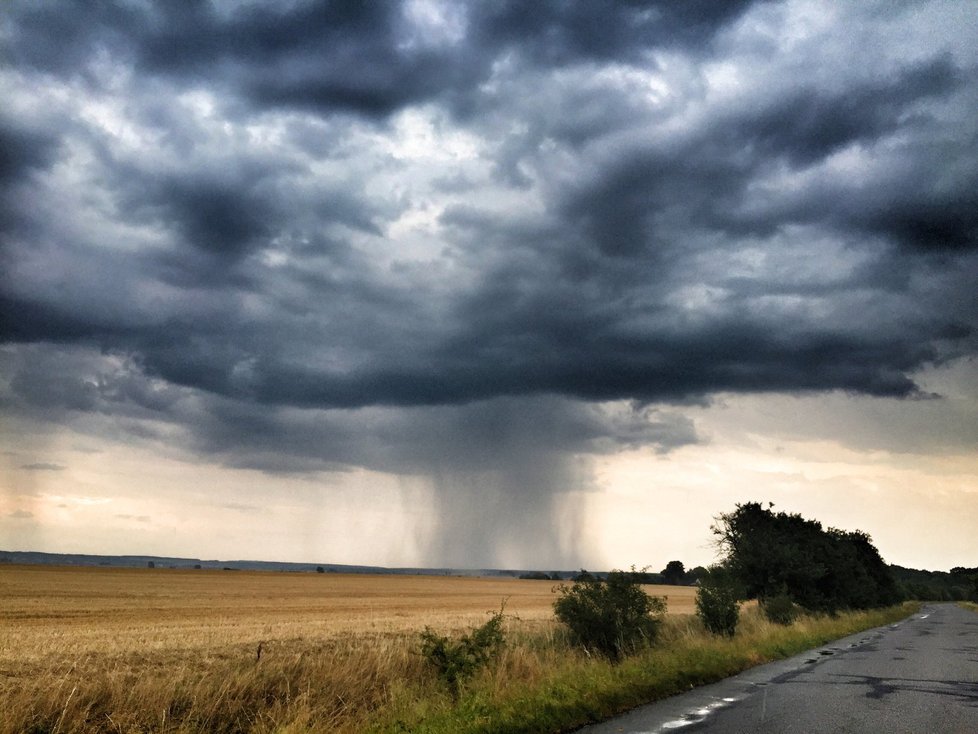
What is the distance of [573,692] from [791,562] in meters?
37.2

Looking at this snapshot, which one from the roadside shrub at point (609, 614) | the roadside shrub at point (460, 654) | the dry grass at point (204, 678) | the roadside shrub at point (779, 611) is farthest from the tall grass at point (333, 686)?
the roadside shrub at point (779, 611)

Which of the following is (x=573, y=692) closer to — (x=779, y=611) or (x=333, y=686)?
(x=333, y=686)

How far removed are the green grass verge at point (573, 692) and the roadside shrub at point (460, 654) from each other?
495 mm

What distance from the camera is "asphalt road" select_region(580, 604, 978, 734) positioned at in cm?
1116

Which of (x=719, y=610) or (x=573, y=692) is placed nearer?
(x=573, y=692)

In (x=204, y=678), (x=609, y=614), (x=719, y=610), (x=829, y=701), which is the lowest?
(x=829, y=701)

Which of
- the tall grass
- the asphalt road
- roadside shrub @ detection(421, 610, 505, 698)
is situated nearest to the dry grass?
the tall grass

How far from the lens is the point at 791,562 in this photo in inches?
1793

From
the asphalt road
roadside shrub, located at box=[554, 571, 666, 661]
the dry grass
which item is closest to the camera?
the dry grass

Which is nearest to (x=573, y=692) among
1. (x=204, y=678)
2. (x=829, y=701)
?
(x=829, y=701)

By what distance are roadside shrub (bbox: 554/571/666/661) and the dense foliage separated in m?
20.4

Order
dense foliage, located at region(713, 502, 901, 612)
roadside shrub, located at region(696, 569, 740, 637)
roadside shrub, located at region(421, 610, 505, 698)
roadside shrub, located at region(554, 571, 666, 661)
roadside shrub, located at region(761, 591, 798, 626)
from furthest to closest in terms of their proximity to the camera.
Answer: dense foliage, located at region(713, 502, 901, 612), roadside shrub, located at region(761, 591, 798, 626), roadside shrub, located at region(696, 569, 740, 637), roadside shrub, located at region(554, 571, 666, 661), roadside shrub, located at region(421, 610, 505, 698)

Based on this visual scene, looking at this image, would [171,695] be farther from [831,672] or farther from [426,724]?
[831,672]

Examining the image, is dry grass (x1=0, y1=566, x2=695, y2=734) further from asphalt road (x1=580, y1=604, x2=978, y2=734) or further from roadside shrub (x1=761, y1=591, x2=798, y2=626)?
roadside shrub (x1=761, y1=591, x2=798, y2=626)
